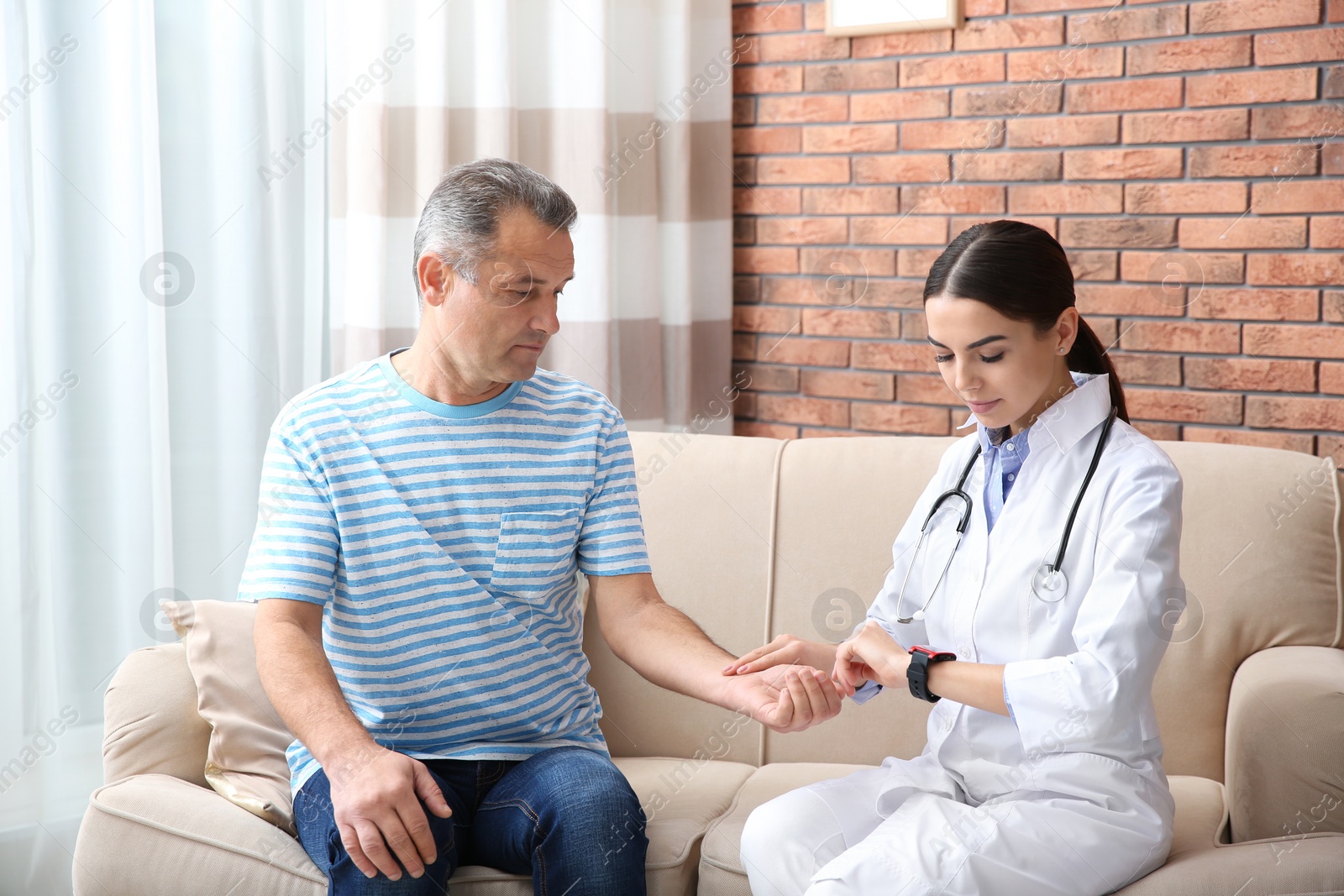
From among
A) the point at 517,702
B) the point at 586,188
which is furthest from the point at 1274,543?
the point at 586,188

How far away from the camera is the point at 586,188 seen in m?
2.91

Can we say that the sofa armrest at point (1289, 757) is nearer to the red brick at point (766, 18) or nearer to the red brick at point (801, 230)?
the red brick at point (801, 230)

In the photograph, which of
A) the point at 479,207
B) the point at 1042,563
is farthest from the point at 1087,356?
the point at 479,207

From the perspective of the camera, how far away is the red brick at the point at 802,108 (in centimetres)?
306

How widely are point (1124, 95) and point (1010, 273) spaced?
1.35m

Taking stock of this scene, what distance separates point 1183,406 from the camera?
2.71 meters

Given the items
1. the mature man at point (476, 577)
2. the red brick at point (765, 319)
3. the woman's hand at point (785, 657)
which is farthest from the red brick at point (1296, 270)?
the mature man at point (476, 577)

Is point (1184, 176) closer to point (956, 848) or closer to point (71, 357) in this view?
point (956, 848)

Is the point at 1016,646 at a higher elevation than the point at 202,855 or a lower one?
higher

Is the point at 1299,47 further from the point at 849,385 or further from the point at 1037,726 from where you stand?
the point at 1037,726

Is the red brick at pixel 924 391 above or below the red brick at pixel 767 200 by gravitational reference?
below

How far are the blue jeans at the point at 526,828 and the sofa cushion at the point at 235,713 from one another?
0.33ft

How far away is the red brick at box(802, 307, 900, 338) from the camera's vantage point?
304 centimetres

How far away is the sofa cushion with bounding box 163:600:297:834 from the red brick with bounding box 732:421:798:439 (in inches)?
67.5
